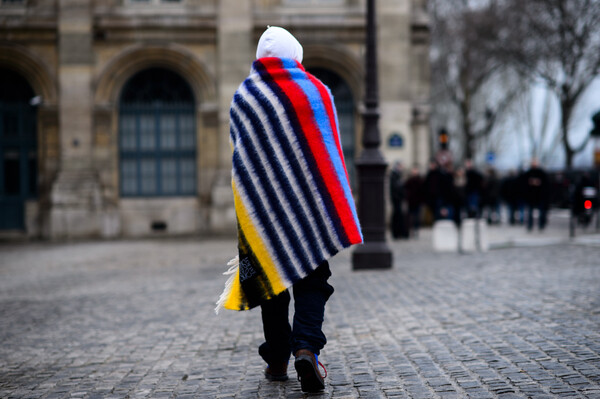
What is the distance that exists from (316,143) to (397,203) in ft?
41.9

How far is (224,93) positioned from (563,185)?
47.7ft

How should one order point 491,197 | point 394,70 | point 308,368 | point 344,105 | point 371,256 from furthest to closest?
point 491,197, point 344,105, point 394,70, point 371,256, point 308,368

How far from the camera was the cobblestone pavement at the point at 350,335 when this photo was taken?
4.13m

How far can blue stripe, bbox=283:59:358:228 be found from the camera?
3998mm

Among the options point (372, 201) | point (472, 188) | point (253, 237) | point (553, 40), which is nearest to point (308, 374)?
point (253, 237)

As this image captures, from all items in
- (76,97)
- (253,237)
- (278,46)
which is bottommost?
(253,237)

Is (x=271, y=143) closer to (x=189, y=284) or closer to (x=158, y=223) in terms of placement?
(x=189, y=284)

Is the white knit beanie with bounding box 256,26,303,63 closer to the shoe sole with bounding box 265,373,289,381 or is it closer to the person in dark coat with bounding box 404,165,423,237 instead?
the shoe sole with bounding box 265,373,289,381

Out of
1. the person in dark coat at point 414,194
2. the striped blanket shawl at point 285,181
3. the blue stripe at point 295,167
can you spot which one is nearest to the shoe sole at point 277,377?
the striped blanket shawl at point 285,181

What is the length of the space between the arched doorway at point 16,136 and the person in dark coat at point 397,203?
31.3 feet

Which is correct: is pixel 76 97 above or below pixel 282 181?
above

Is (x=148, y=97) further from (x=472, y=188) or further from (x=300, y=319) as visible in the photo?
(x=300, y=319)

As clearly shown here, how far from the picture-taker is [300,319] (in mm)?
3893

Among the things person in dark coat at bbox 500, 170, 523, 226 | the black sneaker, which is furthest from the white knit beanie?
person in dark coat at bbox 500, 170, 523, 226
